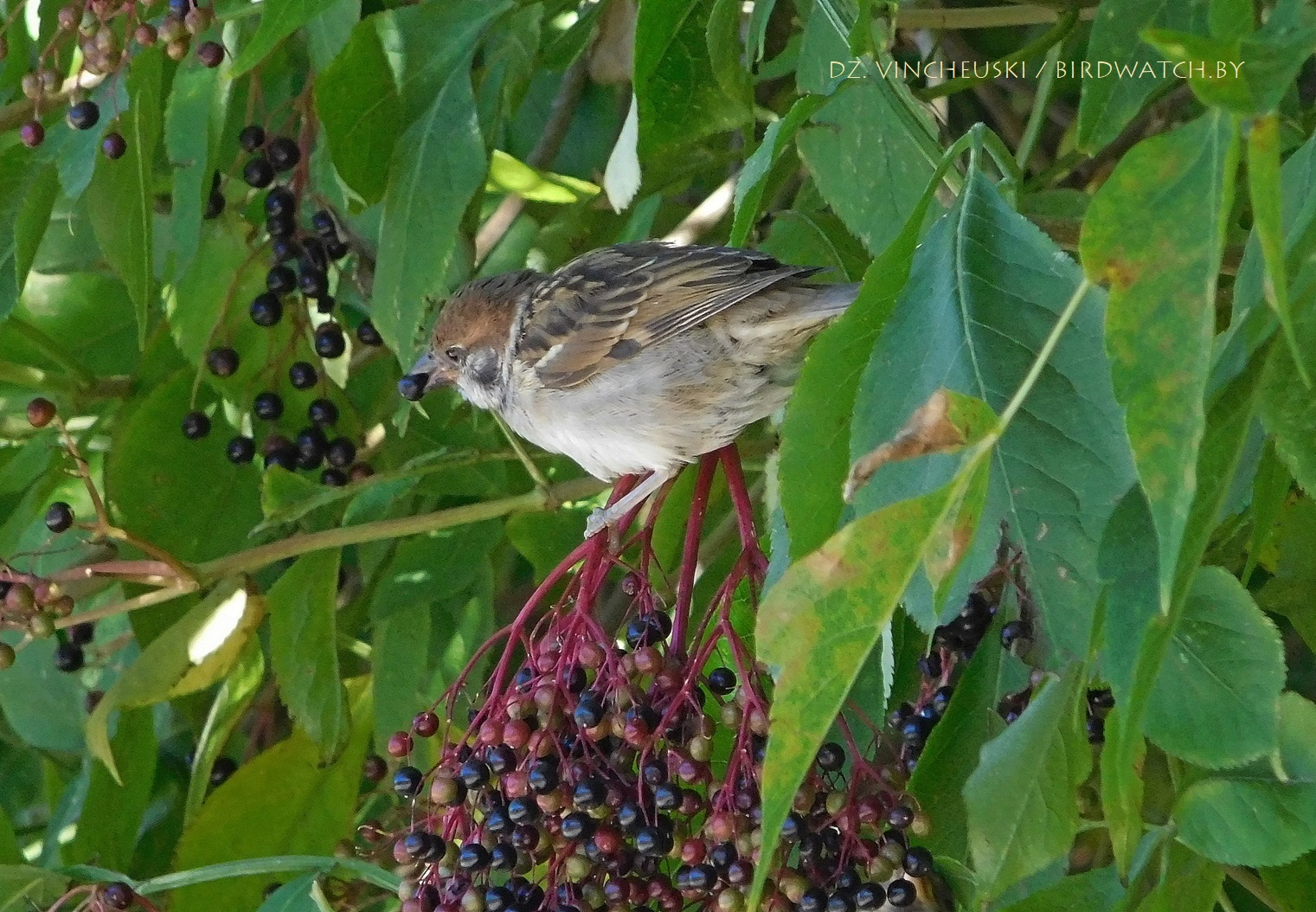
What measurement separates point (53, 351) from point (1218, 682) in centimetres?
293

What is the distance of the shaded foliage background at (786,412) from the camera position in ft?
4.61

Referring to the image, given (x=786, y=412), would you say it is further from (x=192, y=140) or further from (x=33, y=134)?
(x=33, y=134)

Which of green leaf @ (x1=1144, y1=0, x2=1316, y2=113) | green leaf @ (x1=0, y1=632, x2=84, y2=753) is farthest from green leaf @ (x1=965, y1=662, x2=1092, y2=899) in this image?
green leaf @ (x1=0, y1=632, x2=84, y2=753)

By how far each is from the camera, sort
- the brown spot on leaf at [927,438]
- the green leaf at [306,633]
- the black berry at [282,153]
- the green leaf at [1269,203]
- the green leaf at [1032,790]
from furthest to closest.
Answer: the black berry at [282,153] → the green leaf at [306,633] → the green leaf at [1032,790] → the brown spot on leaf at [927,438] → the green leaf at [1269,203]

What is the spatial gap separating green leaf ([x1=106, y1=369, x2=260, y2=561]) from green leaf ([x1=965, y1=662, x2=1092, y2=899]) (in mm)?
2330

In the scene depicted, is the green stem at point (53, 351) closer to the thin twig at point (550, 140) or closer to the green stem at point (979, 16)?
the thin twig at point (550, 140)

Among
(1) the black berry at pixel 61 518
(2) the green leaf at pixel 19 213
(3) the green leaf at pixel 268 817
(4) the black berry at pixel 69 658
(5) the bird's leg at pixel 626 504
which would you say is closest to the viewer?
(5) the bird's leg at pixel 626 504

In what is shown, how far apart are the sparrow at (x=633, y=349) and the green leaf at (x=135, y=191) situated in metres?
0.58

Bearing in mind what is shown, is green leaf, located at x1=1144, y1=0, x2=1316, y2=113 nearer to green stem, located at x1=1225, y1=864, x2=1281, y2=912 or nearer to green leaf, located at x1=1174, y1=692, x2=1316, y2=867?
green leaf, located at x1=1174, y1=692, x2=1316, y2=867

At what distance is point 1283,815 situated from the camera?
5.47 ft

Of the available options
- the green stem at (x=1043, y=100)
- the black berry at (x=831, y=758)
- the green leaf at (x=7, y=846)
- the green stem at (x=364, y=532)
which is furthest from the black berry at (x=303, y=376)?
the black berry at (x=831, y=758)

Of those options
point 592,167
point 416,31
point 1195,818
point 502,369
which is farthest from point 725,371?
point 1195,818

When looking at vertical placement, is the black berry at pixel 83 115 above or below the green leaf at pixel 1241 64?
below

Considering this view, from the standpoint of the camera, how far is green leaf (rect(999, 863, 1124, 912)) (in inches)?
70.2
